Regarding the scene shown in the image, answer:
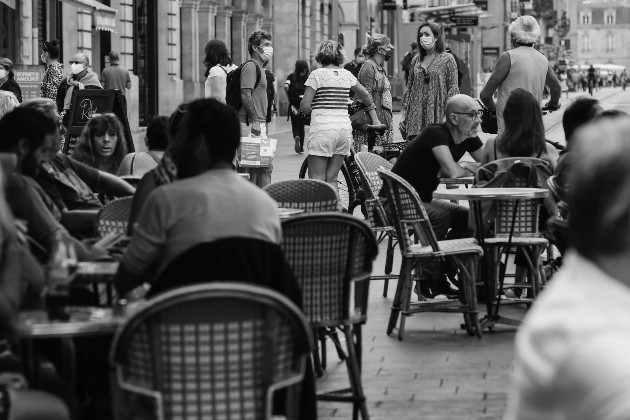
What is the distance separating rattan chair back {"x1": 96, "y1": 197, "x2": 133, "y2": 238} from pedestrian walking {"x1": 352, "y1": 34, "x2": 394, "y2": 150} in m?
8.72

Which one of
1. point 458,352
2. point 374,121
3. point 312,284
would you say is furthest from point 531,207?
point 374,121

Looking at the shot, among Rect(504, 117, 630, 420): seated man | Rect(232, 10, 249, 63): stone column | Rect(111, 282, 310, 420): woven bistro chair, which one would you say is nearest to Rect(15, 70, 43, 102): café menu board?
Rect(111, 282, 310, 420): woven bistro chair

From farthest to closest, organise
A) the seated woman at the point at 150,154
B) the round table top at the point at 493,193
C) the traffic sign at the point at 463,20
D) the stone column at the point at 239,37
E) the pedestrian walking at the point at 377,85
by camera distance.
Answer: the traffic sign at the point at 463,20 < the stone column at the point at 239,37 < the pedestrian walking at the point at 377,85 < the seated woman at the point at 150,154 < the round table top at the point at 493,193

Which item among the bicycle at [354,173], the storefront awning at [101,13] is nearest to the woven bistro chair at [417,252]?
the bicycle at [354,173]

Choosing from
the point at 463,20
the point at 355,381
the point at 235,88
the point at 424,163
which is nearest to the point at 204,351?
the point at 355,381

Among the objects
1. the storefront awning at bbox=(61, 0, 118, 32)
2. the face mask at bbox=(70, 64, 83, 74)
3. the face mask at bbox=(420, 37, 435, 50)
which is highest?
the storefront awning at bbox=(61, 0, 118, 32)

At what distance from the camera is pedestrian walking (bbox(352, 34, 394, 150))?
52.1ft

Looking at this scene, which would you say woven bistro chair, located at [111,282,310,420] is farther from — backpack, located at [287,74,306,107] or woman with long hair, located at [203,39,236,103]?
backpack, located at [287,74,306,107]

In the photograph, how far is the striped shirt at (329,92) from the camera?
46.5ft

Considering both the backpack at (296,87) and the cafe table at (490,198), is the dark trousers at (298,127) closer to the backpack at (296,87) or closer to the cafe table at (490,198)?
the backpack at (296,87)

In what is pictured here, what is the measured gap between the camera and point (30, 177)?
6379 mm

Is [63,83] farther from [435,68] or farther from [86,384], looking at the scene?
[86,384]

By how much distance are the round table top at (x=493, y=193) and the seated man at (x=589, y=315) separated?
6147 millimetres

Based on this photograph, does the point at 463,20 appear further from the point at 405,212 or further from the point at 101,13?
the point at 405,212
